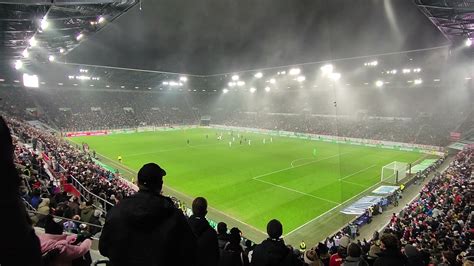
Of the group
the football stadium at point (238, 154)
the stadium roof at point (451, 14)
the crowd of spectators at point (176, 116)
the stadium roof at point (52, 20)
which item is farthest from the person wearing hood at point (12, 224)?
the crowd of spectators at point (176, 116)

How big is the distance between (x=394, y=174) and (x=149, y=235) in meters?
30.5

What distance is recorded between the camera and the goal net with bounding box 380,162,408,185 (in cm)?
2711

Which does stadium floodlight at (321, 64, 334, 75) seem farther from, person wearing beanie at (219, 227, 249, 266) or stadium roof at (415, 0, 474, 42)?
person wearing beanie at (219, 227, 249, 266)

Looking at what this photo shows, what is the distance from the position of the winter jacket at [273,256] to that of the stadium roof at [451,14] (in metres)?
22.1

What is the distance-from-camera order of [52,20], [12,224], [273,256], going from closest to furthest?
[12,224] < [273,256] < [52,20]

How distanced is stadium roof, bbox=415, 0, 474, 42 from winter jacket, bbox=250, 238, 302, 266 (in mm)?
22130

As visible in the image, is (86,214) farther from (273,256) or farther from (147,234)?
(147,234)

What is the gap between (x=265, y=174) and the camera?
96.7 feet

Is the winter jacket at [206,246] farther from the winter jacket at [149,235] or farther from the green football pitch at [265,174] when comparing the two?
the green football pitch at [265,174]

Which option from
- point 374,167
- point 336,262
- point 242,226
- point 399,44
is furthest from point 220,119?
point 336,262

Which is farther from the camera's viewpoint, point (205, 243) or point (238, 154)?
point (238, 154)

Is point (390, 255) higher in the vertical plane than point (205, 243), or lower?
lower

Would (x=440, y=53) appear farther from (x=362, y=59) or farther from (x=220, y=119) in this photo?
(x=220, y=119)

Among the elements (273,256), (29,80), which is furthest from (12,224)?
(29,80)
